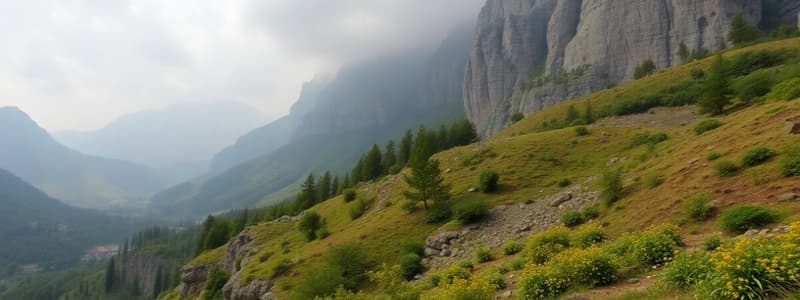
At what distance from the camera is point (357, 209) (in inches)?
1953

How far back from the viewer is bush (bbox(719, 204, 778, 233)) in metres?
12.8

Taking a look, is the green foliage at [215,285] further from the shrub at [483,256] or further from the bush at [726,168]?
the bush at [726,168]

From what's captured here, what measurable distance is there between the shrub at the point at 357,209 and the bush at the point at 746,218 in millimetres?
39979

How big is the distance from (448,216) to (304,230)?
23141 millimetres

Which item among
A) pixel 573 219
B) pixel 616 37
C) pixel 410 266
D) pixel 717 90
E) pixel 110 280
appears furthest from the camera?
pixel 110 280

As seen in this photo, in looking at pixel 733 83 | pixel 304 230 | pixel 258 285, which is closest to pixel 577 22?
pixel 733 83

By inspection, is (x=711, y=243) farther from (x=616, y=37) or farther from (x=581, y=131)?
(x=616, y=37)

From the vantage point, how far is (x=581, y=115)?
2805 inches

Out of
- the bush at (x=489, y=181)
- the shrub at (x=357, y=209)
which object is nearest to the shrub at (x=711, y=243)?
the bush at (x=489, y=181)

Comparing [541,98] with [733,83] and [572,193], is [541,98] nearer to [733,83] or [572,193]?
[733,83]

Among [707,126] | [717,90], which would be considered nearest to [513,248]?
[707,126]

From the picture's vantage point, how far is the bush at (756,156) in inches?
667

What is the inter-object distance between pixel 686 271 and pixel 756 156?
13807 mm

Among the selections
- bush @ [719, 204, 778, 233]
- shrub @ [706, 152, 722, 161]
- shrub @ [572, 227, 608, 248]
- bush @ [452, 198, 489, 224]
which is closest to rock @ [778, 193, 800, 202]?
bush @ [719, 204, 778, 233]
